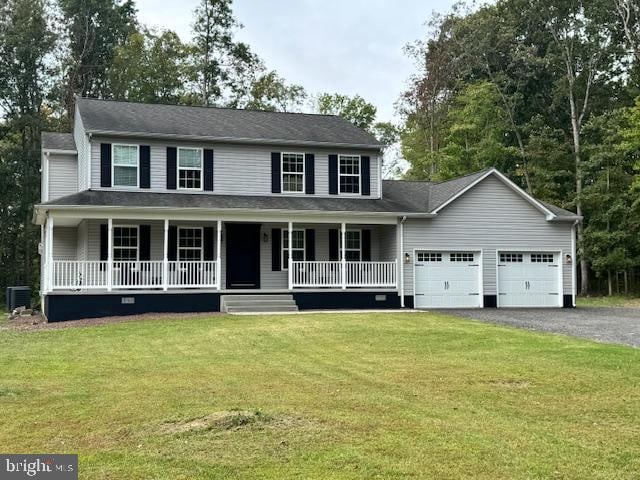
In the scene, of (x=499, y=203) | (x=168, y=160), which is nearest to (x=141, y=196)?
(x=168, y=160)

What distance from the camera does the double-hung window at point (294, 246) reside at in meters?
22.7

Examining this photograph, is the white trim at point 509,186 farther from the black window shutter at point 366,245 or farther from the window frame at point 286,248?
the window frame at point 286,248

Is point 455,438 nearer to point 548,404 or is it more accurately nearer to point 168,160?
point 548,404

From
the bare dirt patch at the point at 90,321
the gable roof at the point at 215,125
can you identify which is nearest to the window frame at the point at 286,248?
the gable roof at the point at 215,125

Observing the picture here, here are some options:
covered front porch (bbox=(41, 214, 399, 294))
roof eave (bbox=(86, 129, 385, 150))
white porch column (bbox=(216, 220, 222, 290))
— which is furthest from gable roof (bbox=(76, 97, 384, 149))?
white porch column (bbox=(216, 220, 222, 290))

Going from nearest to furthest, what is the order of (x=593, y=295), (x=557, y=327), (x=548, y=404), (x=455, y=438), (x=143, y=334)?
(x=455, y=438) < (x=548, y=404) < (x=143, y=334) < (x=557, y=327) < (x=593, y=295)

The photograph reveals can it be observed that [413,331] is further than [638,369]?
Yes

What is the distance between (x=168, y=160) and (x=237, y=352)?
11.1 m

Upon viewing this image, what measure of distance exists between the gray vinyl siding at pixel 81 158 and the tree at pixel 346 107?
69.7 ft

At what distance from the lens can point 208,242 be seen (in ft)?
72.2

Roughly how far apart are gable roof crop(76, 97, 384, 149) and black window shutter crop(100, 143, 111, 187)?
516mm

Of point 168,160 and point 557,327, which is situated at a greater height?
point 168,160

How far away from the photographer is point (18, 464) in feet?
17.4

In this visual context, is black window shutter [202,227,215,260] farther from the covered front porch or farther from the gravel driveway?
the gravel driveway
